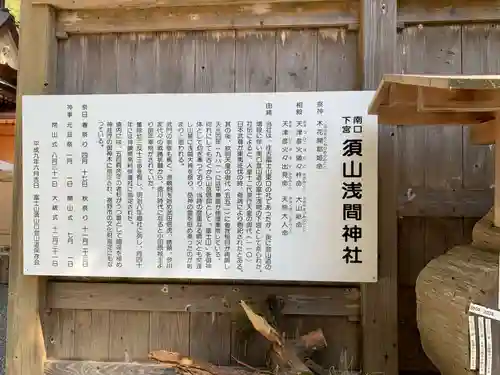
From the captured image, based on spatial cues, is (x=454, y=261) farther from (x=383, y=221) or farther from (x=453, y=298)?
(x=383, y=221)

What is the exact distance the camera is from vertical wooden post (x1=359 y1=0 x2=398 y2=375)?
2.85 m

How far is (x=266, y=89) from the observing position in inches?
121

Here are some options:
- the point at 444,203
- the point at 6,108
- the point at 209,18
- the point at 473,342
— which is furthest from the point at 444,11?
the point at 6,108

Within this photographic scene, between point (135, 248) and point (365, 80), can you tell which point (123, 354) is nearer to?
point (135, 248)

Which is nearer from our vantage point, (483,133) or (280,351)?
(483,133)

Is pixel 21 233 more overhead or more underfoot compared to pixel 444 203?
more underfoot

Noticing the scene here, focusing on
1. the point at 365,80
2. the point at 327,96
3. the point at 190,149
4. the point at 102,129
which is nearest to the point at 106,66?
the point at 102,129

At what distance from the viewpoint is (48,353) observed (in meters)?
3.15

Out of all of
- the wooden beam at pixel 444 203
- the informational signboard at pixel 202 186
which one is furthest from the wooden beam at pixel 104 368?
the wooden beam at pixel 444 203

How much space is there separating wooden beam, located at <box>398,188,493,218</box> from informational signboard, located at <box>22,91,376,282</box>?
283 millimetres

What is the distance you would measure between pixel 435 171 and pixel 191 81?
1.59 metres

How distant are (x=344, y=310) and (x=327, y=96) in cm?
126

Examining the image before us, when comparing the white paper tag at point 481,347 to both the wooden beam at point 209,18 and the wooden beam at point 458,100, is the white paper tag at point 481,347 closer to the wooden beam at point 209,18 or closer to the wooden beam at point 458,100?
the wooden beam at point 458,100

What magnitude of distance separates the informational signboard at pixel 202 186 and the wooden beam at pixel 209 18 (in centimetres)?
50
